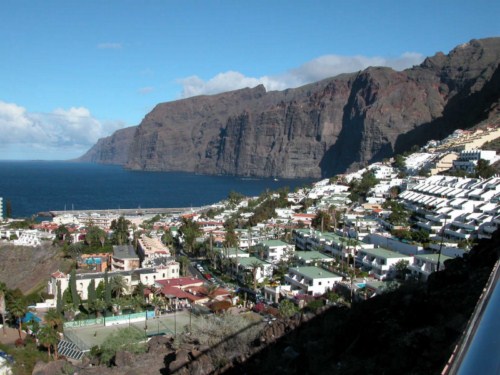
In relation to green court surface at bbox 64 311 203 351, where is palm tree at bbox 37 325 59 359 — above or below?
above

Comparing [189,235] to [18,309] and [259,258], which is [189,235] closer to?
[259,258]

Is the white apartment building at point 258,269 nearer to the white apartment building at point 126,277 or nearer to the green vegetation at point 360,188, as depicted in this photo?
the white apartment building at point 126,277

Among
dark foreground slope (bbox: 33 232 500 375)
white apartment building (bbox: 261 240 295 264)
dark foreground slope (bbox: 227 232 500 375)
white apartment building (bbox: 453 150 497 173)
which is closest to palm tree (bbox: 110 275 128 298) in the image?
white apartment building (bbox: 261 240 295 264)

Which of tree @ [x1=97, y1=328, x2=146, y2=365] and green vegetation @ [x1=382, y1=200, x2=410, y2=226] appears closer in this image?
tree @ [x1=97, y1=328, x2=146, y2=365]

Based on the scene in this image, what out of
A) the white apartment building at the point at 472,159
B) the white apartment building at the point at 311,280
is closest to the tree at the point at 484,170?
the white apartment building at the point at 472,159

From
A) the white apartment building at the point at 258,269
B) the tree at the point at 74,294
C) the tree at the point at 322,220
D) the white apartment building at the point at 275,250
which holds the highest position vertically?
the tree at the point at 322,220

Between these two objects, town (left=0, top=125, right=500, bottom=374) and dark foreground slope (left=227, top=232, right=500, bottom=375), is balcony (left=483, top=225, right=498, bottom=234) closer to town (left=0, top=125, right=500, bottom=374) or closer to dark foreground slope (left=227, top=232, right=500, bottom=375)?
town (left=0, top=125, right=500, bottom=374)
